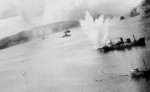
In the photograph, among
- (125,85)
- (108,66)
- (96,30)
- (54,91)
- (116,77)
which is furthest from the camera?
(96,30)

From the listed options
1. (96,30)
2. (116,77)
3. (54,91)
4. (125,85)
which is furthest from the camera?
(96,30)

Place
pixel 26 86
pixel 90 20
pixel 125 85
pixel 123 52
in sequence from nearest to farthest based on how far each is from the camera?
pixel 125 85, pixel 26 86, pixel 123 52, pixel 90 20

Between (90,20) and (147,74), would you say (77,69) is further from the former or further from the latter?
(90,20)

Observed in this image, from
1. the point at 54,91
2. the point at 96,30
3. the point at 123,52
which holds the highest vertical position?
the point at 96,30

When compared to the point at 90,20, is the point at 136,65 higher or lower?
lower

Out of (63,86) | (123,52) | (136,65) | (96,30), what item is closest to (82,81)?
(63,86)

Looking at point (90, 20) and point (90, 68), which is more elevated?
point (90, 20)

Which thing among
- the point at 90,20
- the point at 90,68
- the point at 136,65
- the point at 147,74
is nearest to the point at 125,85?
the point at 147,74

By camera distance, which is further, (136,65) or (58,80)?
(58,80)

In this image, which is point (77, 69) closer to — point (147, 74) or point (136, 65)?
point (136, 65)
